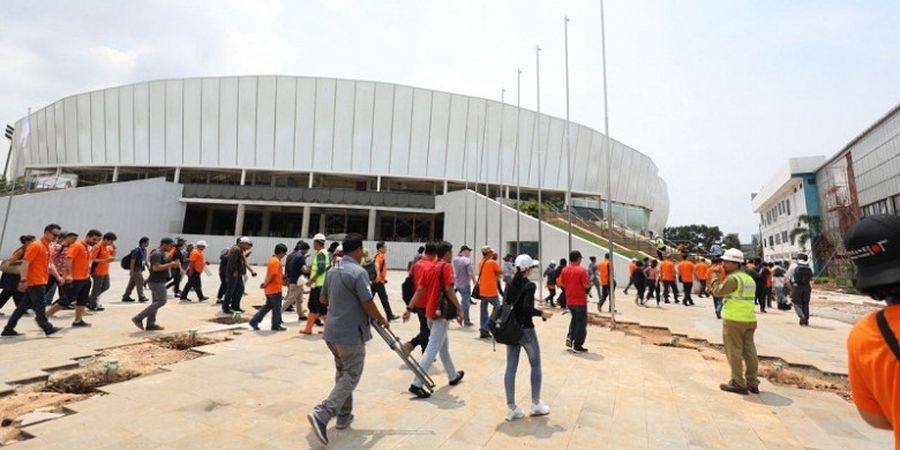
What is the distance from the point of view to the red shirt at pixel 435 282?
478cm

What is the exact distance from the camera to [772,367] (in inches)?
242

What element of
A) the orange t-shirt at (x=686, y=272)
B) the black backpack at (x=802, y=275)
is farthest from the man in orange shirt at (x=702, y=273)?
the black backpack at (x=802, y=275)

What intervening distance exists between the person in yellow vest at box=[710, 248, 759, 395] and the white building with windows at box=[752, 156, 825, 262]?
127ft

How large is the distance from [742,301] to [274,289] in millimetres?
7578

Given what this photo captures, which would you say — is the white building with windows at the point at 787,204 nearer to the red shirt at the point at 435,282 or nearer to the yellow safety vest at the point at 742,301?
the yellow safety vest at the point at 742,301

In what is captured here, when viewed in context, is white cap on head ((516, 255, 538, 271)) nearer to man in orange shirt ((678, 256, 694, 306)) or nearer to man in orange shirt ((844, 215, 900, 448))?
man in orange shirt ((844, 215, 900, 448))

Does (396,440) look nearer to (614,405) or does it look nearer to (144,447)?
(144,447)

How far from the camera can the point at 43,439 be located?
3172 millimetres

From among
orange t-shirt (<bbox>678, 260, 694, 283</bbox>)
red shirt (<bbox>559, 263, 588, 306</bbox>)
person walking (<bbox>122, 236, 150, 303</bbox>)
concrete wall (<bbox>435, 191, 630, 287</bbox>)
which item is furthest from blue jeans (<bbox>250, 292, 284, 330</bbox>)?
concrete wall (<bbox>435, 191, 630, 287</bbox>)

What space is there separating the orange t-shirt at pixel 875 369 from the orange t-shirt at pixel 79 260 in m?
10.3

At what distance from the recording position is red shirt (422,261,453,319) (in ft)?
15.7

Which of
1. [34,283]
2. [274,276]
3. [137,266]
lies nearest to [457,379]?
[274,276]

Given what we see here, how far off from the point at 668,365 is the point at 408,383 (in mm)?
4288

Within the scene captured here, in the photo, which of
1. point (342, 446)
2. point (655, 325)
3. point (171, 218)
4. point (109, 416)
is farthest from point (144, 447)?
point (171, 218)
